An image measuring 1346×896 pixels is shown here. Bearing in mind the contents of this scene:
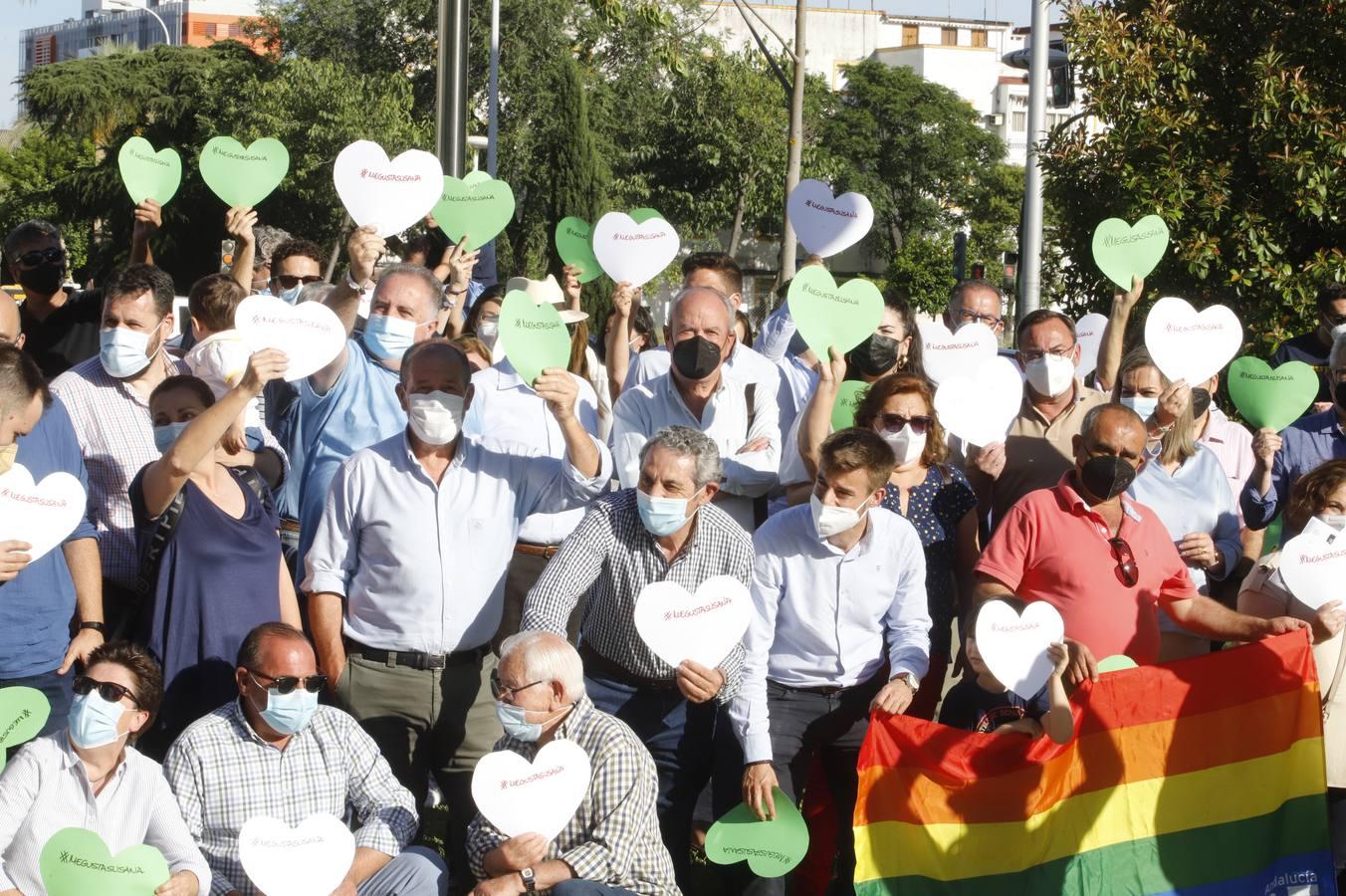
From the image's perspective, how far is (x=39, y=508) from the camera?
4363 millimetres

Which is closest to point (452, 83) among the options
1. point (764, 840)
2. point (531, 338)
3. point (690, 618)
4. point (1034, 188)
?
point (531, 338)

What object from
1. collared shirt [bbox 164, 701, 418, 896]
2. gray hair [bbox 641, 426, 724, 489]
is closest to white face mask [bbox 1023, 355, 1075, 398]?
gray hair [bbox 641, 426, 724, 489]

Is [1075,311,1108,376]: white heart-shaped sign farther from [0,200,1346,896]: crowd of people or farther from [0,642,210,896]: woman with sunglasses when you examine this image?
[0,642,210,896]: woman with sunglasses

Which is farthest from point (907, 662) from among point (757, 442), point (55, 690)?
point (55, 690)

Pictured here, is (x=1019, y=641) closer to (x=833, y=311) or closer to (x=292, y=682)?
(x=833, y=311)

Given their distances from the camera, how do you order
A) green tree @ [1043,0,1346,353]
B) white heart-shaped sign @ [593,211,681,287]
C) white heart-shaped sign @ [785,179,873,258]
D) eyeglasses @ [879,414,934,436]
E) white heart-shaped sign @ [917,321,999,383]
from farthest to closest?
1. green tree @ [1043,0,1346,353]
2. white heart-shaped sign @ [785,179,873,258]
3. white heart-shaped sign @ [593,211,681,287]
4. white heart-shaped sign @ [917,321,999,383]
5. eyeglasses @ [879,414,934,436]

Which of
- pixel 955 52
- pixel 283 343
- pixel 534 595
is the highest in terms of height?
pixel 955 52

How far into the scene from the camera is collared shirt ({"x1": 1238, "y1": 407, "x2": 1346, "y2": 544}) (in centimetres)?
576

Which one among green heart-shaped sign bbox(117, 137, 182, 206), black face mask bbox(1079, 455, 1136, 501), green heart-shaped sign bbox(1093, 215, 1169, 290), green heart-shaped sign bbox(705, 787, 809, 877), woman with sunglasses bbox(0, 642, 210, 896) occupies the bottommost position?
green heart-shaped sign bbox(705, 787, 809, 877)

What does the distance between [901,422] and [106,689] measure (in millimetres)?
2673

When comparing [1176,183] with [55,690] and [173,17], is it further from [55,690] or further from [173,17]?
[173,17]

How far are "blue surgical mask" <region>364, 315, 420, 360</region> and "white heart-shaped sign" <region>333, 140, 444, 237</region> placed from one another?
0.86 meters

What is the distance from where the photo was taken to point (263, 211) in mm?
37125

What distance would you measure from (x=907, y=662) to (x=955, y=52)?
297ft
